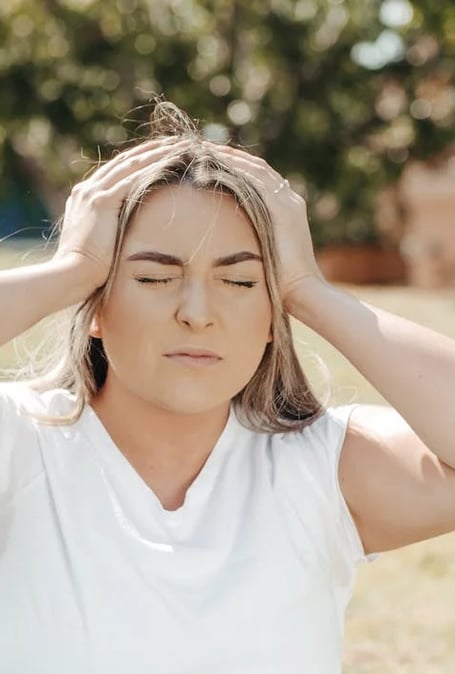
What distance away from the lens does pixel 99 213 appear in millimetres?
2275

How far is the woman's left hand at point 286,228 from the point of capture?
232 centimetres

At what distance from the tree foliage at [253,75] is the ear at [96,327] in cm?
1251

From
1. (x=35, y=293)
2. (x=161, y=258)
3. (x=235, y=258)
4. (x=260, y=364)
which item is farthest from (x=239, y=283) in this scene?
(x=35, y=293)

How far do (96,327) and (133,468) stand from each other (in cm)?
29

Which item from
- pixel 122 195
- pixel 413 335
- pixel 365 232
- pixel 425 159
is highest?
pixel 122 195

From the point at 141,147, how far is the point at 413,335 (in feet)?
2.09

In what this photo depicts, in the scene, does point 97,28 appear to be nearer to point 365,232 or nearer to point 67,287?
point 365,232

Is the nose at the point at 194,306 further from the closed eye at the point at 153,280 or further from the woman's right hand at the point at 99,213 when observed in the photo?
the woman's right hand at the point at 99,213

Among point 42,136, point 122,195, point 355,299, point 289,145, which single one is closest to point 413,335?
point 355,299

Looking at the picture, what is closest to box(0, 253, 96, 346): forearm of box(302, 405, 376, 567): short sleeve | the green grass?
box(302, 405, 376, 567): short sleeve

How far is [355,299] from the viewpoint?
7.79 feet

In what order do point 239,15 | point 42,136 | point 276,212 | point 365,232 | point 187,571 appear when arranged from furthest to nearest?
point 365,232
point 42,136
point 239,15
point 276,212
point 187,571

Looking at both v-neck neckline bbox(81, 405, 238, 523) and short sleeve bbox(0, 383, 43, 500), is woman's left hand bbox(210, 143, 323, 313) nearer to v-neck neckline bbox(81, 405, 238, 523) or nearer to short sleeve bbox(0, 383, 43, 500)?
v-neck neckline bbox(81, 405, 238, 523)

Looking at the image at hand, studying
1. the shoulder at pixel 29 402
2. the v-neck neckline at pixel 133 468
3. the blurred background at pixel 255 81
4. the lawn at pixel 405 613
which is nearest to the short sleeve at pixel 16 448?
the shoulder at pixel 29 402
